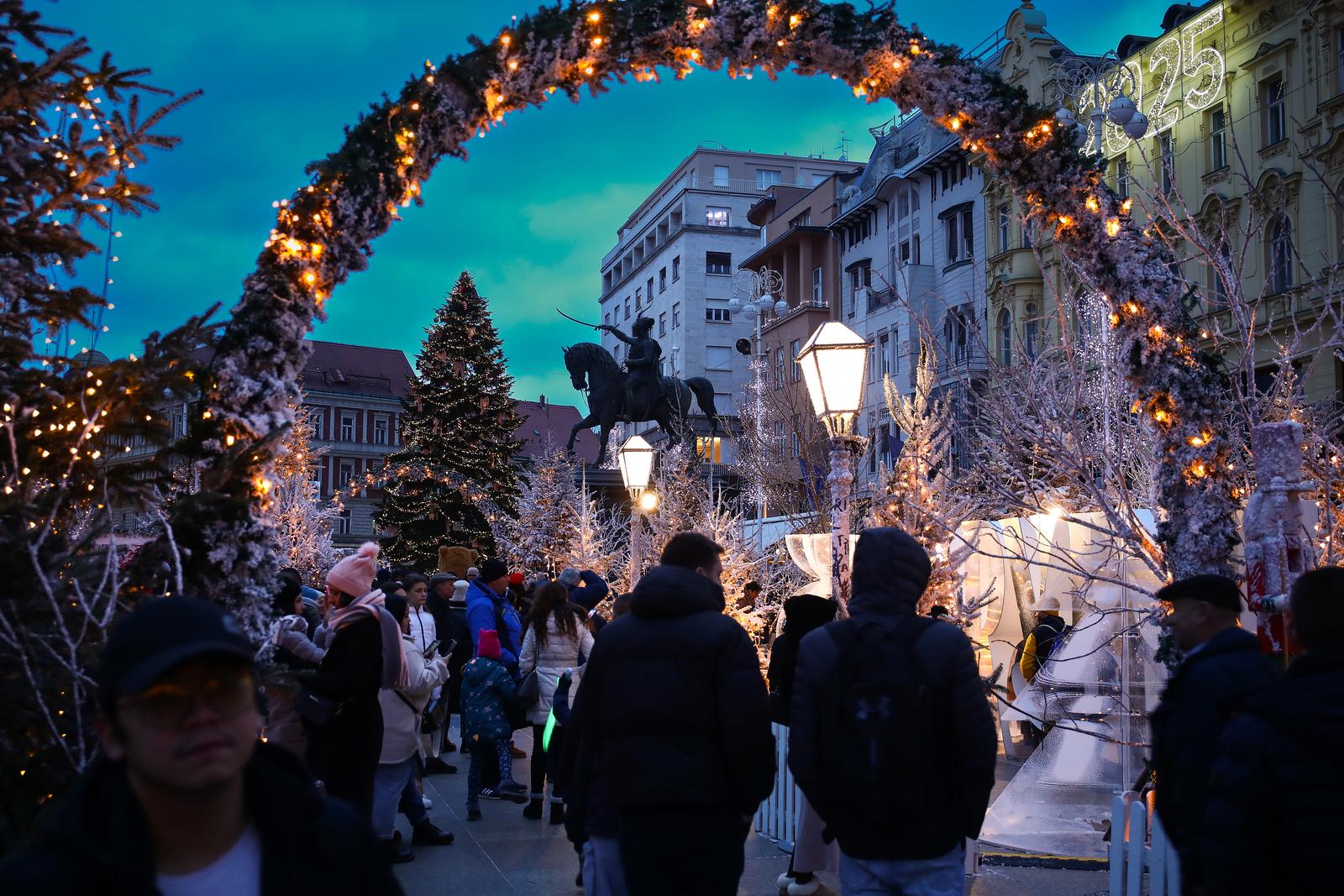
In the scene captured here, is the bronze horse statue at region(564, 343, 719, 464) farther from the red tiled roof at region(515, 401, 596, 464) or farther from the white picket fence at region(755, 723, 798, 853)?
the red tiled roof at region(515, 401, 596, 464)

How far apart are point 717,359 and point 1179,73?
165 feet

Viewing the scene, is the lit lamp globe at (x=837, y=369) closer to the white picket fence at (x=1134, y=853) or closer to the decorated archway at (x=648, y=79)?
the decorated archway at (x=648, y=79)

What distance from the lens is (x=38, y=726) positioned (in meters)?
4.38

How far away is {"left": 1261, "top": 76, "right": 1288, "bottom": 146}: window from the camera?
84.8ft

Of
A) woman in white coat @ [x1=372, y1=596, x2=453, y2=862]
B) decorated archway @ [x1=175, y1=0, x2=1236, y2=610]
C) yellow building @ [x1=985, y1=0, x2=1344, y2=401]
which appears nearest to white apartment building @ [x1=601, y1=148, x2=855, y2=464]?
yellow building @ [x1=985, y1=0, x2=1344, y2=401]

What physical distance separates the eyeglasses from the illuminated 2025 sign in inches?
1058

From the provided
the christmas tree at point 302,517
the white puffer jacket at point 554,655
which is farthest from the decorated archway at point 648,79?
the christmas tree at point 302,517

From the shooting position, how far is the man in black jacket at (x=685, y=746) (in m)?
4.20

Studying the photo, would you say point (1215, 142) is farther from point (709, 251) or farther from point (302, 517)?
point (709, 251)

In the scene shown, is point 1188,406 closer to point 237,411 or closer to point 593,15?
point 593,15

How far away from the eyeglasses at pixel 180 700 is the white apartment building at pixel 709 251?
228 feet

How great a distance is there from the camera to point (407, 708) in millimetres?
7855

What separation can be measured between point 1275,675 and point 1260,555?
7.46ft

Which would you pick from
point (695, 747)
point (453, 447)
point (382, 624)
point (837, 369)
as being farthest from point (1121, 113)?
point (453, 447)
